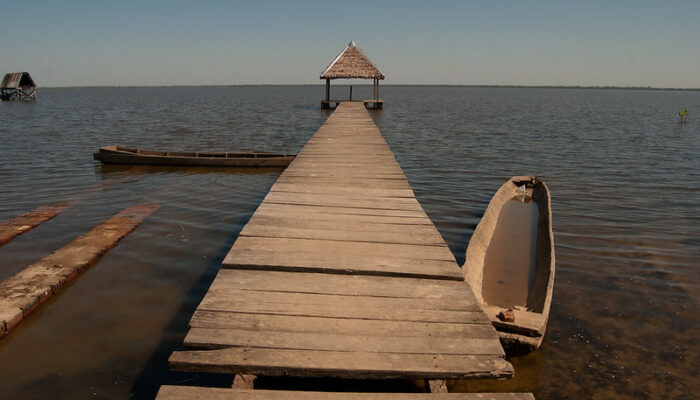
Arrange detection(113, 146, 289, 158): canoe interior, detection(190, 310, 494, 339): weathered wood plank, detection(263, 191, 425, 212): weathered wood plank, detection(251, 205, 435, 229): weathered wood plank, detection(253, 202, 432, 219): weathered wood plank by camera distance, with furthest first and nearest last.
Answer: detection(113, 146, 289, 158): canoe interior → detection(263, 191, 425, 212): weathered wood plank → detection(253, 202, 432, 219): weathered wood plank → detection(251, 205, 435, 229): weathered wood plank → detection(190, 310, 494, 339): weathered wood plank

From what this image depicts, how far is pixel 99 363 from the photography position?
3756 millimetres

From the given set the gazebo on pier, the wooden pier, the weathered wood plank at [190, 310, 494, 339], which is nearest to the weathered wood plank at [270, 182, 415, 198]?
the wooden pier

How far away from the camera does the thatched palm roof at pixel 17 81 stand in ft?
187

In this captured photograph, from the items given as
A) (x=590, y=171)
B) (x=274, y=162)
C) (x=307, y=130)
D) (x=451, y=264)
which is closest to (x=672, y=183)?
(x=590, y=171)

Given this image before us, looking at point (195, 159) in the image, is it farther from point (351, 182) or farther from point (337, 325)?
point (337, 325)

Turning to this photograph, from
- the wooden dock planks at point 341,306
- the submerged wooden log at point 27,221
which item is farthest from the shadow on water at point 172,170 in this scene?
the wooden dock planks at point 341,306

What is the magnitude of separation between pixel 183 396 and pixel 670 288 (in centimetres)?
584

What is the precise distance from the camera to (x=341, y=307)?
2639mm

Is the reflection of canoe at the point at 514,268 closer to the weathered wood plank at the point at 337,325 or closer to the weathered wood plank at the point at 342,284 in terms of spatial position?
the weathered wood plank at the point at 342,284

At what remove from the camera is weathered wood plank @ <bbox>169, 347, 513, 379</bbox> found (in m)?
2.09

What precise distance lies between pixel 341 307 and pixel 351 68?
2961cm

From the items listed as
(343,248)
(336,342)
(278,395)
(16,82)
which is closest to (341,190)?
(343,248)

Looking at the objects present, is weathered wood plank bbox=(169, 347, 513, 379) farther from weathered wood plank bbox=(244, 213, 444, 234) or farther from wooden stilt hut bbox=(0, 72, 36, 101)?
wooden stilt hut bbox=(0, 72, 36, 101)

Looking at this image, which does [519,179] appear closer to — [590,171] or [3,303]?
[590,171]
